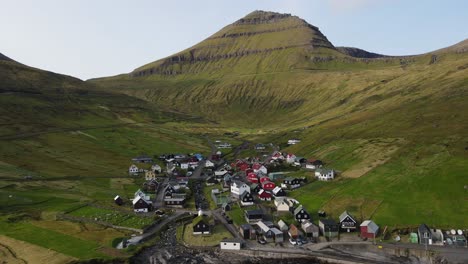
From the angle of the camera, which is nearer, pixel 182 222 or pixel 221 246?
pixel 221 246

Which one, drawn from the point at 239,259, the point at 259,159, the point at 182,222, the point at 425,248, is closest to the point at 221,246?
the point at 239,259

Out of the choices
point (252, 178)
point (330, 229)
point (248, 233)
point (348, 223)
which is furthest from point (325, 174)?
point (248, 233)

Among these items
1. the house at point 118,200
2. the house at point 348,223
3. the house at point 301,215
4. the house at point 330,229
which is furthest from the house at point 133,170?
the house at point 348,223

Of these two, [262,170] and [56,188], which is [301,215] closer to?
[262,170]

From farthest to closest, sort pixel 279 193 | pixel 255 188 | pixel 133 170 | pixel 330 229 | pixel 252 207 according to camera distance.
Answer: pixel 133 170 → pixel 255 188 → pixel 279 193 → pixel 252 207 → pixel 330 229

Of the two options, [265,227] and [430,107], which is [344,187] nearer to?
[265,227]

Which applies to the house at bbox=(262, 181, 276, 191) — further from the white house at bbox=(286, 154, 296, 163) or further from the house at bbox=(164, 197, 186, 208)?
the white house at bbox=(286, 154, 296, 163)

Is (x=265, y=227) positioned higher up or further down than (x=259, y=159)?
further down
